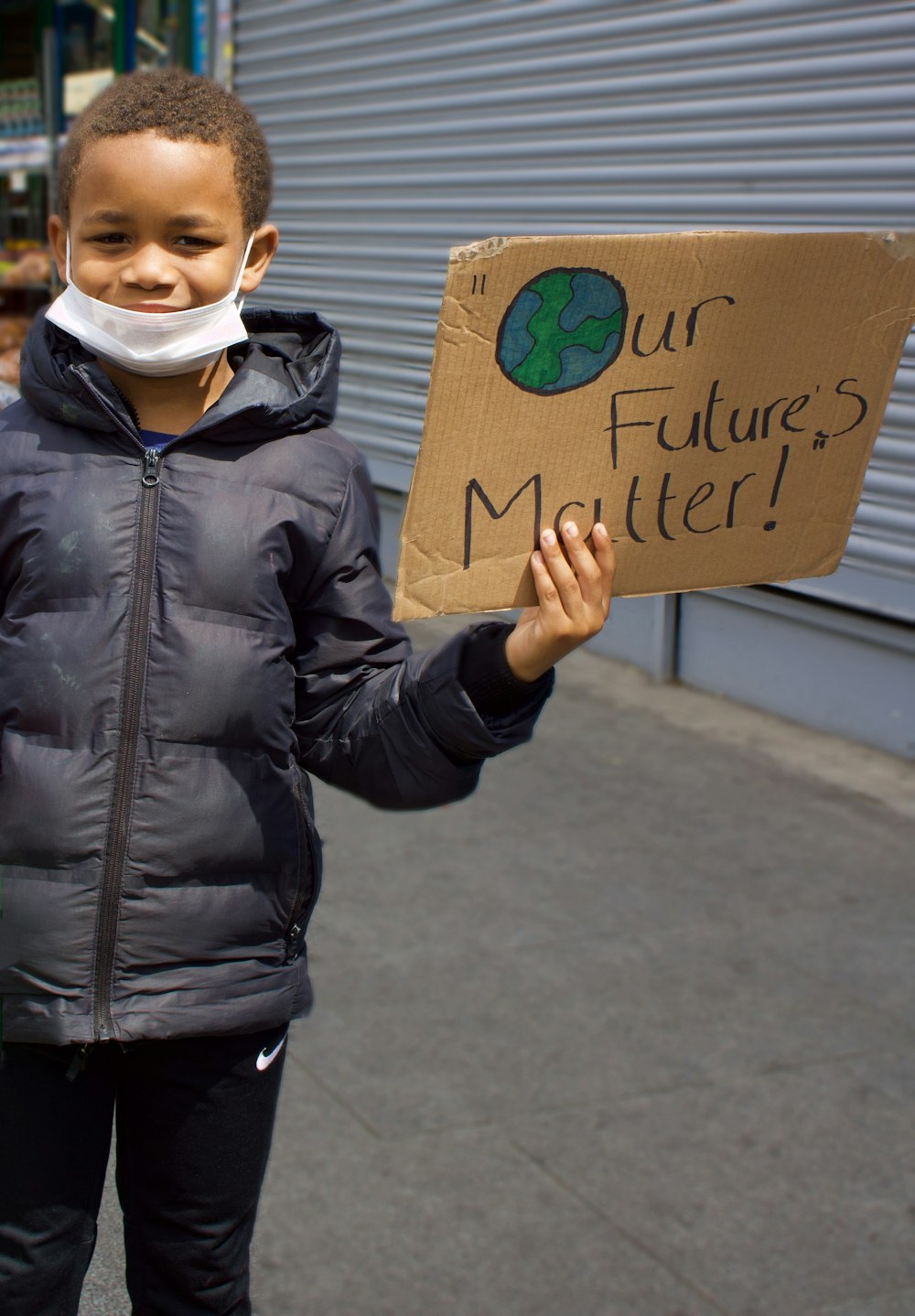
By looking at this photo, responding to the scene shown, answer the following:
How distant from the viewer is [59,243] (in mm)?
1958

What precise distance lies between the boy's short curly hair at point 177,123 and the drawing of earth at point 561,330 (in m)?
0.46

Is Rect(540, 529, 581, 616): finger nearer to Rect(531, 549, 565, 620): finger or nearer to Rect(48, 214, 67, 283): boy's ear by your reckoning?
Rect(531, 549, 565, 620): finger

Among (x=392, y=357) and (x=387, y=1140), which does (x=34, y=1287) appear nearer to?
(x=387, y=1140)

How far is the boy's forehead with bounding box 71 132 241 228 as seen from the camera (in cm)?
181

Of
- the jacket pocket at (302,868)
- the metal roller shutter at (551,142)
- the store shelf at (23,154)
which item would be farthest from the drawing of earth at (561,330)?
the store shelf at (23,154)

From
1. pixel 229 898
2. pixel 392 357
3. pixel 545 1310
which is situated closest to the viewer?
pixel 229 898

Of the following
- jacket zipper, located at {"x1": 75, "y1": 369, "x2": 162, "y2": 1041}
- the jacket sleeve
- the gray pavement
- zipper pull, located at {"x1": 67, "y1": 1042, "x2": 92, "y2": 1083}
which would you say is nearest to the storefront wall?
the gray pavement

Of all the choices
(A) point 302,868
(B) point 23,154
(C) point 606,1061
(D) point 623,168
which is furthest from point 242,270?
(B) point 23,154

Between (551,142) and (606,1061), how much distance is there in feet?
14.1

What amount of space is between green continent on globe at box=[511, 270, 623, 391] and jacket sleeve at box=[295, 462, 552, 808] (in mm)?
332

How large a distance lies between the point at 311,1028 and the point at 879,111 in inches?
139

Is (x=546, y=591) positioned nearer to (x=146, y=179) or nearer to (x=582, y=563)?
(x=582, y=563)

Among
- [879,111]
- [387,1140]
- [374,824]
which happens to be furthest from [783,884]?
[879,111]

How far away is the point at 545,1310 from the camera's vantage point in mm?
2703
